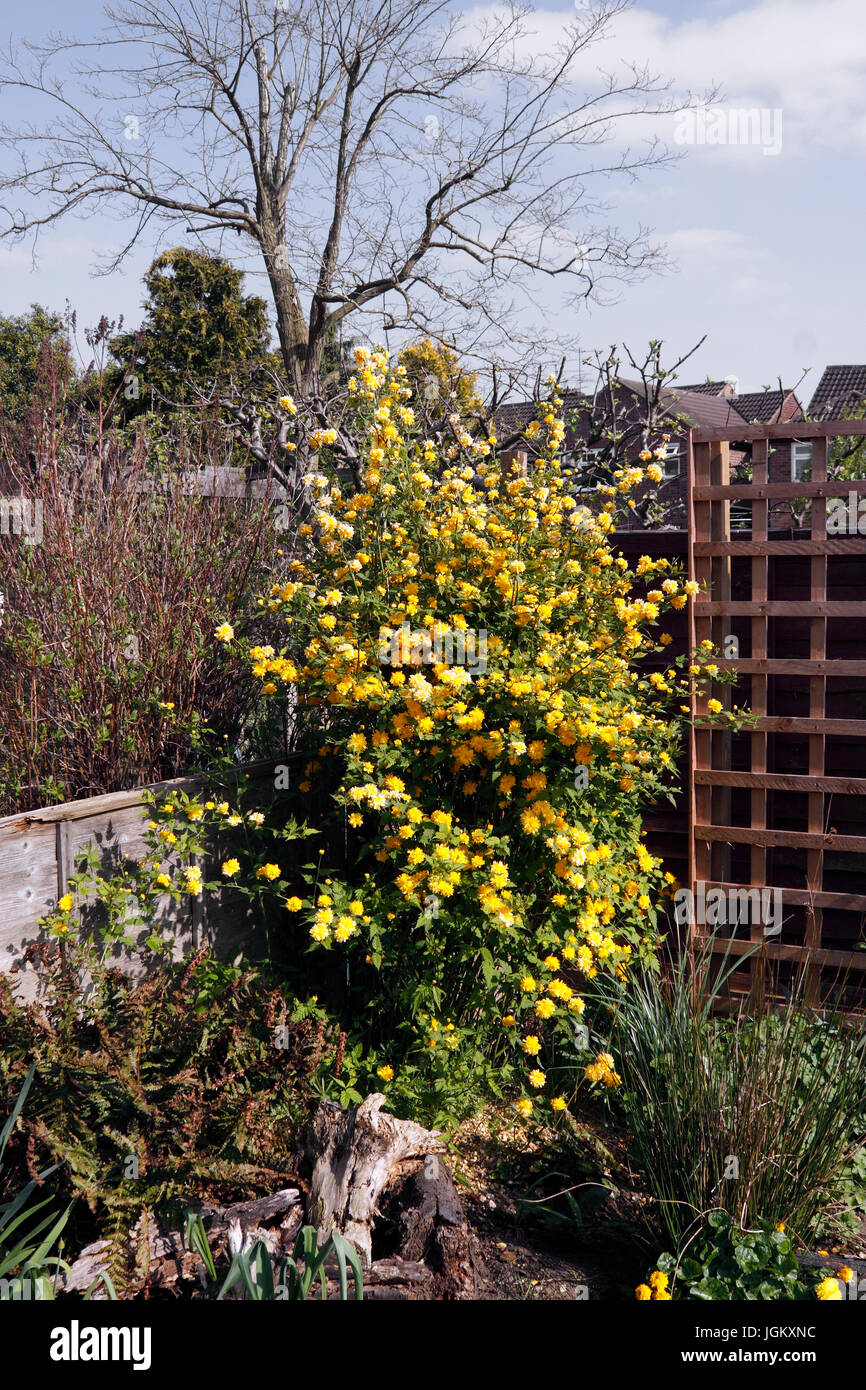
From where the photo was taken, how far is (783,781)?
3.72 m

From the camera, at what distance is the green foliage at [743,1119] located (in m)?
2.49

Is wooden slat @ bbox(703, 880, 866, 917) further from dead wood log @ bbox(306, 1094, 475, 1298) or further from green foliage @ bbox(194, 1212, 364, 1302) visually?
green foliage @ bbox(194, 1212, 364, 1302)

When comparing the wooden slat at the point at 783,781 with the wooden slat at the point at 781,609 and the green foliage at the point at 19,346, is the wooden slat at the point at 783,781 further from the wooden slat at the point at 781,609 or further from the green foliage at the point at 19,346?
the green foliage at the point at 19,346

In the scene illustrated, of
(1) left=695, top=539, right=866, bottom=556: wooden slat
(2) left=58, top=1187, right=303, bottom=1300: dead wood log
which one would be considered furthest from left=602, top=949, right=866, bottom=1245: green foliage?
(1) left=695, top=539, right=866, bottom=556: wooden slat

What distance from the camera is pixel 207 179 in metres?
12.2

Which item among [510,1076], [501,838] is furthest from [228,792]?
[510,1076]

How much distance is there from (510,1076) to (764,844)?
4.31 ft

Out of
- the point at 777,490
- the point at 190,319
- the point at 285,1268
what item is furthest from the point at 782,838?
the point at 190,319

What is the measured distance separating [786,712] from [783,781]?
0.91 feet

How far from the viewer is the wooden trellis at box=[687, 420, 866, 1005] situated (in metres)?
3.63

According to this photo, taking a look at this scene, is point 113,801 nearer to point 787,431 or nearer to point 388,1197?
point 388,1197

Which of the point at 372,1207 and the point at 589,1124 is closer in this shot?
the point at 372,1207

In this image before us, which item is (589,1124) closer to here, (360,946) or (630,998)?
(630,998)

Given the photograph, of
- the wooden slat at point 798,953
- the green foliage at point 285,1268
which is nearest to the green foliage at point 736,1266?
the green foliage at point 285,1268
